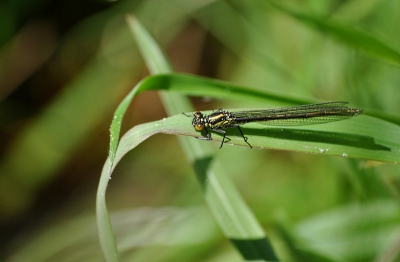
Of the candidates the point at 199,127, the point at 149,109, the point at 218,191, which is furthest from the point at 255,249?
the point at 149,109

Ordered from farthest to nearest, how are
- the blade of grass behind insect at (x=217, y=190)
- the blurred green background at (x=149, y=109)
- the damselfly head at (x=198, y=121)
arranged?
the blurred green background at (x=149, y=109) → the blade of grass behind insect at (x=217, y=190) → the damselfly head at (x=198, y=121)

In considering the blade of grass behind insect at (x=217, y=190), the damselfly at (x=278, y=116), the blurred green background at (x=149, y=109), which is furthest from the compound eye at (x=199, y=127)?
the blurred green background at (x=149, y=109)

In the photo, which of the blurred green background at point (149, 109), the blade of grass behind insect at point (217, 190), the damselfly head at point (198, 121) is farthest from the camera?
the blurred green background at point (149, 109)

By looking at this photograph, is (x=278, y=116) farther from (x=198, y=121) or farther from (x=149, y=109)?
(x=149, y=109)

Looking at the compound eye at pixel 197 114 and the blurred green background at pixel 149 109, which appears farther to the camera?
the blurred green background at pixel 149 109

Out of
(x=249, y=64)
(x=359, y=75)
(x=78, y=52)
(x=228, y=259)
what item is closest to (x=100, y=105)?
(x=78, y=52)

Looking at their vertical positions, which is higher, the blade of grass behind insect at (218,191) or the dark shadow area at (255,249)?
the blade of grass behind insect at (218,191)

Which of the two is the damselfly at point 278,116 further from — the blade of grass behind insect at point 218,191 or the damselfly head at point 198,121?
the blade of grass behind insect at point 218,191
